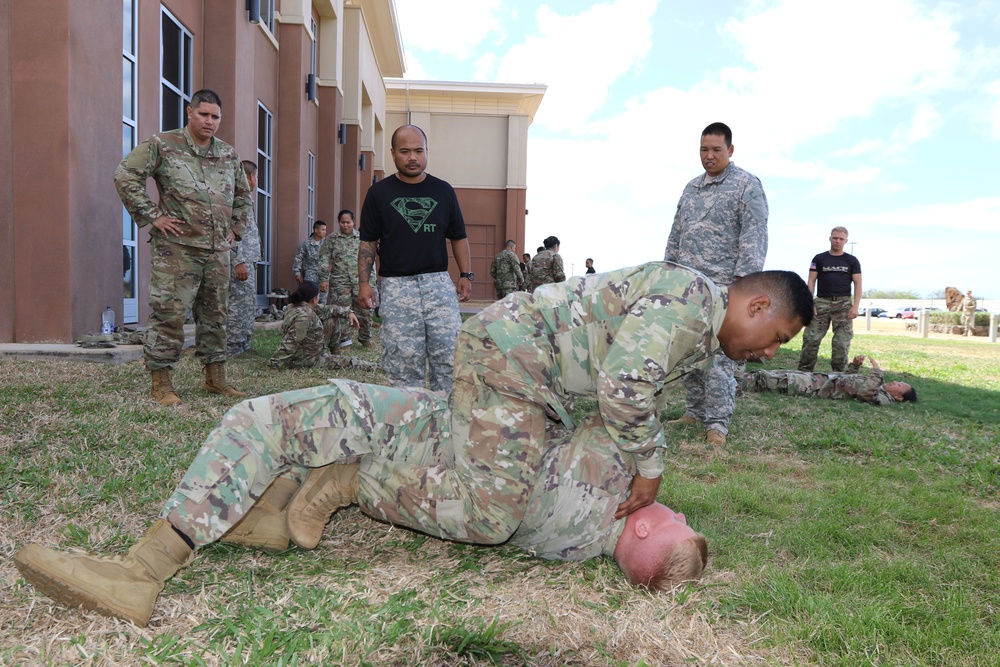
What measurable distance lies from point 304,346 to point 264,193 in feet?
25.7

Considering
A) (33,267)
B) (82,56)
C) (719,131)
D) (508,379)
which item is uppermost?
(82,56)

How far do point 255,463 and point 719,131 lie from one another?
3978 mm

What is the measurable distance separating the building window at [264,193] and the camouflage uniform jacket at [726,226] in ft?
33.1

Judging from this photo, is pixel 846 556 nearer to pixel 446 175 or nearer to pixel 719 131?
pixel 719 131

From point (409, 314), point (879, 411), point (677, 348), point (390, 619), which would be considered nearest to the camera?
point (390, 619)

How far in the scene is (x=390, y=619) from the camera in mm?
2207

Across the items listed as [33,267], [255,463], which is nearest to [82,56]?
[33,267]

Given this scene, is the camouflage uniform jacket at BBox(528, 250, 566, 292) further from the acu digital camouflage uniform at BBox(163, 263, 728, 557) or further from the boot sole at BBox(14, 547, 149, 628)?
the boot sole at BBox(14, 547, 149, 628)

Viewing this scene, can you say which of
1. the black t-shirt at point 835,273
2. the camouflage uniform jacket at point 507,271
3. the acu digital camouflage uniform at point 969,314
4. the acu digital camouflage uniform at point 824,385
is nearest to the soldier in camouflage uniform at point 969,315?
the acu digital camouflage uniform at point 969,314

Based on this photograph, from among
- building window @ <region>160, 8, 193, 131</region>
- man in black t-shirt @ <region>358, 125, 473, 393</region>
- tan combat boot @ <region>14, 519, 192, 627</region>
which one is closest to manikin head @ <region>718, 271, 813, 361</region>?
tan combat boot @ <region>14, 519, 192, 627</region>

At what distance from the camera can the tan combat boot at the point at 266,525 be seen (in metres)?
2.59

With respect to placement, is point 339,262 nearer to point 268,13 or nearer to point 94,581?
point 268,13

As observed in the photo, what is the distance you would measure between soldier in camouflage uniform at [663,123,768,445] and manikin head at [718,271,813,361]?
2406mm

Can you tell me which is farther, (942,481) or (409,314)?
(409,314)
